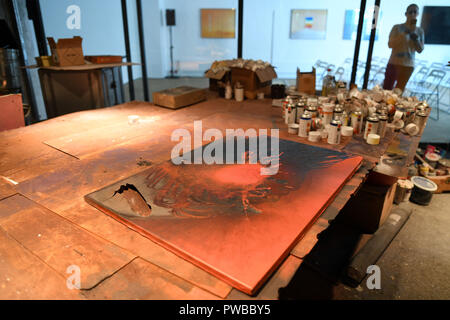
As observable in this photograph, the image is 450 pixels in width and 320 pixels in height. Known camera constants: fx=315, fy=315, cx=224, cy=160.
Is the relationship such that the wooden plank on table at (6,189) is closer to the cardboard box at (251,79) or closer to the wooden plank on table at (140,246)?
the wooden plank on table at (140,246)

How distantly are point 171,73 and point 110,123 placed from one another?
4.56m

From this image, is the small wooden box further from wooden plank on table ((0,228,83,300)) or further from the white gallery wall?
wooden plank on table ((0,228,83,300))

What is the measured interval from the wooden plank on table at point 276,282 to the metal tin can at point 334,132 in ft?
3.96

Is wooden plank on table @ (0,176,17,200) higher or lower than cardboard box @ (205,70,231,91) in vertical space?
lower

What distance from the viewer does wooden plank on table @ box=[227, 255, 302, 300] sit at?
0.94m

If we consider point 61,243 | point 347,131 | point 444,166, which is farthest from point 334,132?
point 444,166

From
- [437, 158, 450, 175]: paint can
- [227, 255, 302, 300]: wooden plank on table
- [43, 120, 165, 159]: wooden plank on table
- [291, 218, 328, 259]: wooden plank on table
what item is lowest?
[437, 158, 450, 175]: paint can

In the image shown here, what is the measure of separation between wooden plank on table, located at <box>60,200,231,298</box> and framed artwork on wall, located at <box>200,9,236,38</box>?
479cm

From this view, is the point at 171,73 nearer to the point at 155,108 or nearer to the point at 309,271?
the point at 155,108

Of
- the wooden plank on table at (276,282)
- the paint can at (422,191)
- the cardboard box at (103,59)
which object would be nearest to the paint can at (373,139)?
the paint can at (422,191)

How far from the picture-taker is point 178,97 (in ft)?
10.1

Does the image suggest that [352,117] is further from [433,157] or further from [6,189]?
[6,189]

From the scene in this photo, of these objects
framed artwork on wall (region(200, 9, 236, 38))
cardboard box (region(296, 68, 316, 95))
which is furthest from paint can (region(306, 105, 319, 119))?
framed artwork on wall (region(200, 9, 236, 38))

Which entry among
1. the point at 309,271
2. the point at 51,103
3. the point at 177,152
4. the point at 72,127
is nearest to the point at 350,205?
the point at 309,271
